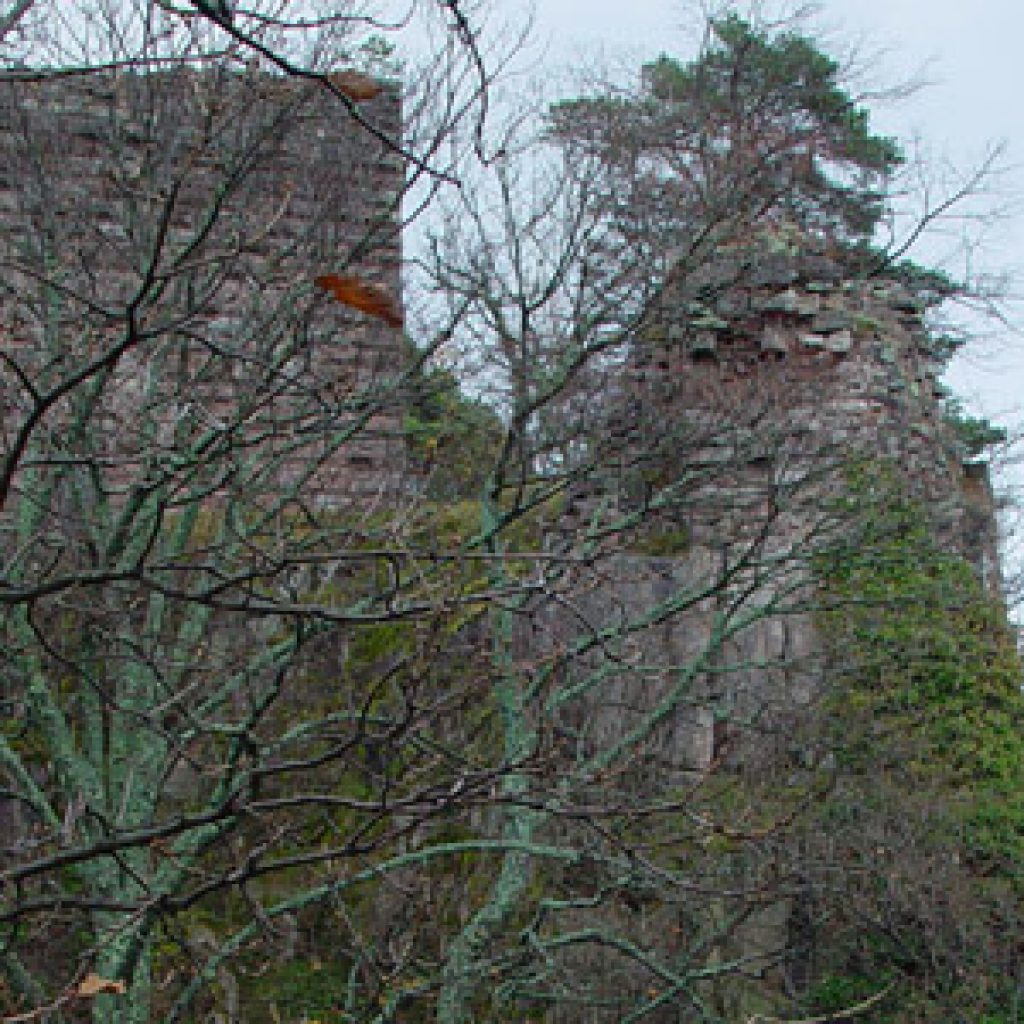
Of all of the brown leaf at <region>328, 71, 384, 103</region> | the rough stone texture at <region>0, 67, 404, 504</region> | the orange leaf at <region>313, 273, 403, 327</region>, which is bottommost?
the orange leaf at <region>313, 273, 403, 327</region>

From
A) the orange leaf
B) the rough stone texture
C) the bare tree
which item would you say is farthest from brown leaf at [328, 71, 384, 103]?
the rough stone texture

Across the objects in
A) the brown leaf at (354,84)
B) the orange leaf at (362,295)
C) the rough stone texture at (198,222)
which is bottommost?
the orange leaf at (362,295)

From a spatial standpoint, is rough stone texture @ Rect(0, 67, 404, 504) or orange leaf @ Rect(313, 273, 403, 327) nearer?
orange leaf @ Rect(313, 273, 403, 327)

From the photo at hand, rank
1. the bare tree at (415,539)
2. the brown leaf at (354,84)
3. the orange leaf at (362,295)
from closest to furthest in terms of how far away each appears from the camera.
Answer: the orange leaf at (362,295) → the brown leaf at (354,84) → the bare tree at (415,539)

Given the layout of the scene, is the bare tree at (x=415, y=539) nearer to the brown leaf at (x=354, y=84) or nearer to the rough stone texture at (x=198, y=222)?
the rough stone texture at (x=198, y=222)

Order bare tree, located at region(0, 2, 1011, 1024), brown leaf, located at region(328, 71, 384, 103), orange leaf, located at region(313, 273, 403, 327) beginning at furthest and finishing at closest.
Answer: bare tree, located at region(0, 2, 1011, 1024), brown leaf, located at region(328, 71, 384, 103), orange leaf, located at region(313, 273, 403, 327)

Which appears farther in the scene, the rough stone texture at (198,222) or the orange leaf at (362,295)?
the rough stone texture at (198,222)

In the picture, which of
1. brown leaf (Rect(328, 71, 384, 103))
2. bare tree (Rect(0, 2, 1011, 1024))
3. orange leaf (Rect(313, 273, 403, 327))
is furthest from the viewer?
bare tree (Rect(0, 2, 1011, 1024))

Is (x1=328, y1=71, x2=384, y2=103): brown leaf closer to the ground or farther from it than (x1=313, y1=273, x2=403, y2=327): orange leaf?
farther from it

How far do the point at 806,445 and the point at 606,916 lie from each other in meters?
3.41

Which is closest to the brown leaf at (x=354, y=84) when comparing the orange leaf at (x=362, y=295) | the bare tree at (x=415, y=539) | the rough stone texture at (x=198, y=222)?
the orange leaf at (x=362, y=295)

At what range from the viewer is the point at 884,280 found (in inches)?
452

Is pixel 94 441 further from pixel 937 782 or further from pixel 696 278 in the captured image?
pixel 937 782

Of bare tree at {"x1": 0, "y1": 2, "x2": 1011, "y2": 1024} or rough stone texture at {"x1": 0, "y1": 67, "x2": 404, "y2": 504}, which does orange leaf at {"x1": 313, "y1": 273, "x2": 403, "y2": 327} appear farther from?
rough stone texture at {"x1": 0, "y1": 67, "x2": 404, "y2": 504}
